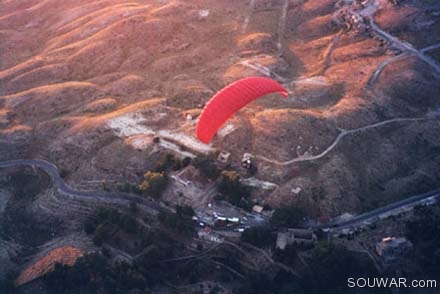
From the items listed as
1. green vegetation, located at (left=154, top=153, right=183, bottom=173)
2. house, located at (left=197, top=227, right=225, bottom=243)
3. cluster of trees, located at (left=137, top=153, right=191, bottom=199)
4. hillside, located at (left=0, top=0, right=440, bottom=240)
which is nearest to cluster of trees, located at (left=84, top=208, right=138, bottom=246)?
cluster of trees, located at (left=137, top=153, right=191, bottom=199)

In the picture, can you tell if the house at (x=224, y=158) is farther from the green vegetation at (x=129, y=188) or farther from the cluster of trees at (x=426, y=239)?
the cluster of trees at (x=426, y=239)

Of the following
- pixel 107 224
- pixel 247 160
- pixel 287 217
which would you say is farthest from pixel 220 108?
pixel 107 224

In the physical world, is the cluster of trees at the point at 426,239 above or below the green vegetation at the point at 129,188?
below

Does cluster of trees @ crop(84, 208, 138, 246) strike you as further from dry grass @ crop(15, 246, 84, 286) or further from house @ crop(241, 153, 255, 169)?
house @ crop(241, 153, 255, 169)

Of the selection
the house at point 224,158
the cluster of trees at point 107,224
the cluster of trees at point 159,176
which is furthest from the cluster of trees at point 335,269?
the cluster of trees at point 107,224

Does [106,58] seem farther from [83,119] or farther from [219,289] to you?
[219,289]
